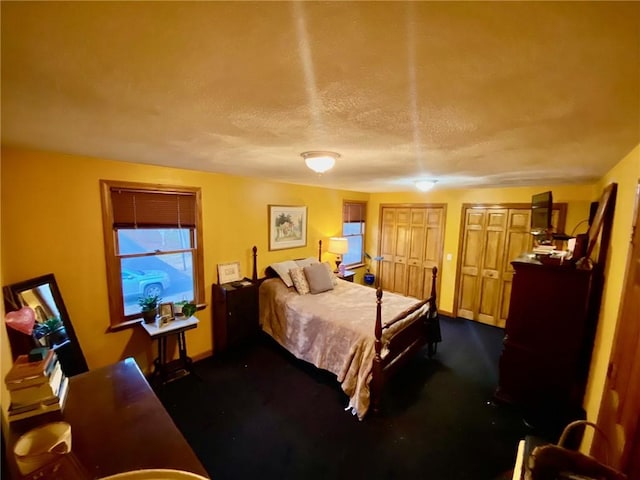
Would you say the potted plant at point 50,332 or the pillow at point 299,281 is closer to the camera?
the potted plant at point 50,332

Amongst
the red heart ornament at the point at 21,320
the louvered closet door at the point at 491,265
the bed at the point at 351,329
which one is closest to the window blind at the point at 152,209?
the red heart ornament at the point at 21,320

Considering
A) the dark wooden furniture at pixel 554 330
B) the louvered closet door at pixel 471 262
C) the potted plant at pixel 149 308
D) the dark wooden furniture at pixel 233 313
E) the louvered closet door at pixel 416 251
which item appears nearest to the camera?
the dark wooden furniture at pixel 554 330

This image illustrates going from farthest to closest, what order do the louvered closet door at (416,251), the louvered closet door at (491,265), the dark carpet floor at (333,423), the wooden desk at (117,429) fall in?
the louvered closet door at (416,251), the louvered closet door at (491,265), the dark carpet floor at (333,423), the wooden desk at (117,429)

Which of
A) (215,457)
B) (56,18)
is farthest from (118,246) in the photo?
(56,18)

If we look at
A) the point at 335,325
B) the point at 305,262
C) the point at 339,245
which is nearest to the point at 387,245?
the point at 339,245

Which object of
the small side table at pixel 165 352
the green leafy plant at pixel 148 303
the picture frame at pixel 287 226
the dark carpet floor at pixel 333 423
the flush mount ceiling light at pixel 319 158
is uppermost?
the flush mount ceiling light at pixel 319 158

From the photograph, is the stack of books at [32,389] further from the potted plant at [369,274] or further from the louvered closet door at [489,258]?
the louvered closet door at [489,258]

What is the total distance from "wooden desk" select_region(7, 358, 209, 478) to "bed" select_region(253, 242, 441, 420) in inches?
69.3

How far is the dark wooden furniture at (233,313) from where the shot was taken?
3262mm

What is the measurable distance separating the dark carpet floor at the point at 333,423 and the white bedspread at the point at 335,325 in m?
0.22

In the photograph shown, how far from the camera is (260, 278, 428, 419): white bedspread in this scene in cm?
259

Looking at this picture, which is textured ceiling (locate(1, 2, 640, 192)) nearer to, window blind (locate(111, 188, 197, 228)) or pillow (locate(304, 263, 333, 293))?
window blind (locate(111, 188, 197, 228))

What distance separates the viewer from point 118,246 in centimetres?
262

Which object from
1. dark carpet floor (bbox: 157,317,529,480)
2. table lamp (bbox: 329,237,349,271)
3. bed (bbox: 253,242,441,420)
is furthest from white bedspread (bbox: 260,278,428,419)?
table lamp (bbox: 329,237,349,271)
